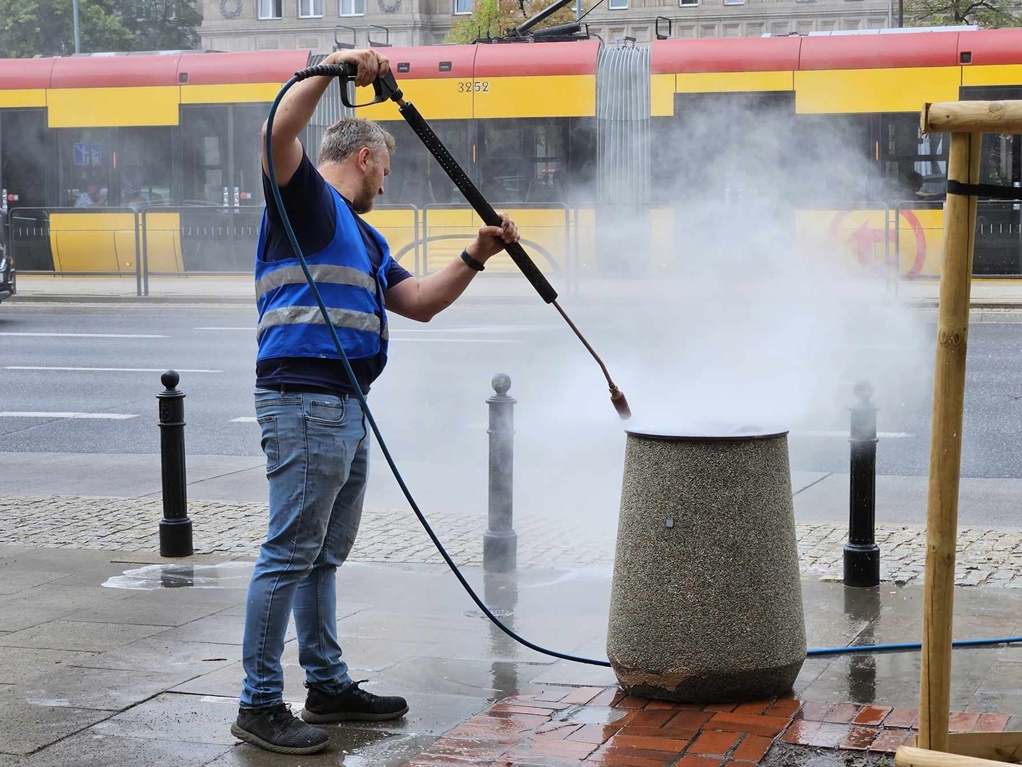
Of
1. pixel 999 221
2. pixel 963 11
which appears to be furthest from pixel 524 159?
pixel 963 11

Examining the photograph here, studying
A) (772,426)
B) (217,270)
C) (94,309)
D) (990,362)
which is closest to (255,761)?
(772,426)

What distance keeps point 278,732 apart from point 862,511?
291 centimetres

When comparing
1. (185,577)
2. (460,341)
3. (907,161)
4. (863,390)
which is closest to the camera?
(863,390)

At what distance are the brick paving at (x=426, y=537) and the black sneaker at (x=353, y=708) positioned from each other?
232 cm

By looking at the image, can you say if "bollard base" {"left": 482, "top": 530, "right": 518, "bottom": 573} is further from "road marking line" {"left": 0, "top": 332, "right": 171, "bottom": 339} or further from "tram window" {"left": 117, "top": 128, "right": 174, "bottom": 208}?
"tram window" {"left": 117, "top": 128, "right": 174, "bottom": 208}

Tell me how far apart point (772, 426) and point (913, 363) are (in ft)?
34.5

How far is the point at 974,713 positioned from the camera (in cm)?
409

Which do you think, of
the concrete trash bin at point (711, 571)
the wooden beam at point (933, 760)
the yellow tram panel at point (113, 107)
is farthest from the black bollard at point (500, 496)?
the yellow tram panel at point (113, 107)

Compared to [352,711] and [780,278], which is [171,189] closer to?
[780,278]

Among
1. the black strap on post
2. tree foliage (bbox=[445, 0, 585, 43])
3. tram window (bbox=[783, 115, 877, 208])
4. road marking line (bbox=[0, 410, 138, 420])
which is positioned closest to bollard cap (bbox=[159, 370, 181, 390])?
the black strap on post

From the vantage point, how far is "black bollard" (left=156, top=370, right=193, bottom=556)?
6785 mm

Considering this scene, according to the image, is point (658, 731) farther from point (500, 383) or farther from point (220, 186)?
point (220, 186)

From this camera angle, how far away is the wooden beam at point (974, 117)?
279 cm

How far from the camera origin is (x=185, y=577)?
638 cm
